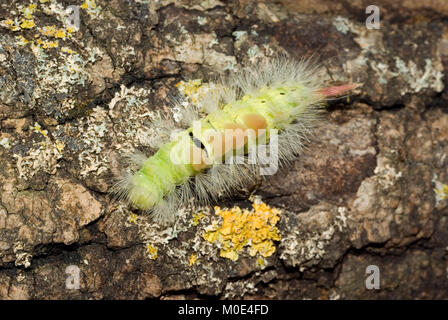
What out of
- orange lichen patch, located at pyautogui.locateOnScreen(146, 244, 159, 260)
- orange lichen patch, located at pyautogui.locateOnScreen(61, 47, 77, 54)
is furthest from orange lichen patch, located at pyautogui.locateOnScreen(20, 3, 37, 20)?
orange lichen patch, located at pyautogui.locateOnScreen(146, 244, 159, 260)

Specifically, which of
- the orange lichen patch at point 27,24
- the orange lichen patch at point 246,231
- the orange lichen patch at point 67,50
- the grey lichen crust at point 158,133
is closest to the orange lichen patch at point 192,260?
the grey lichen crust at point 158,133

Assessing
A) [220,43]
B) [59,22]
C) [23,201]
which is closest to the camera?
[23,201]

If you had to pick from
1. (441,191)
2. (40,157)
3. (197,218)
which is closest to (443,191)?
(441,191)

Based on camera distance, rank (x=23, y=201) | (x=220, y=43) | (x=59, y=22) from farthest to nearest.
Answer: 1. (x=220, y=43)
2. (x=59, y=22)
3. (x=23, y=201)

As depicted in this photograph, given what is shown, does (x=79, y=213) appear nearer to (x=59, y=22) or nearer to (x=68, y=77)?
(x=68, y=77)

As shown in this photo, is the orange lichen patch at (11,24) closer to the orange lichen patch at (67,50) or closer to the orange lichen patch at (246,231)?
the orange lichen patch at (67,50)

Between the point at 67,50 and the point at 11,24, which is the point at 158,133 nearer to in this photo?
the point at 67,50

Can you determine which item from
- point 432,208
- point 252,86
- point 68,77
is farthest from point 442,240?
point 68,77

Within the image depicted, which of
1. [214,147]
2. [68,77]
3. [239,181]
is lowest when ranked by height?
[239,181]
